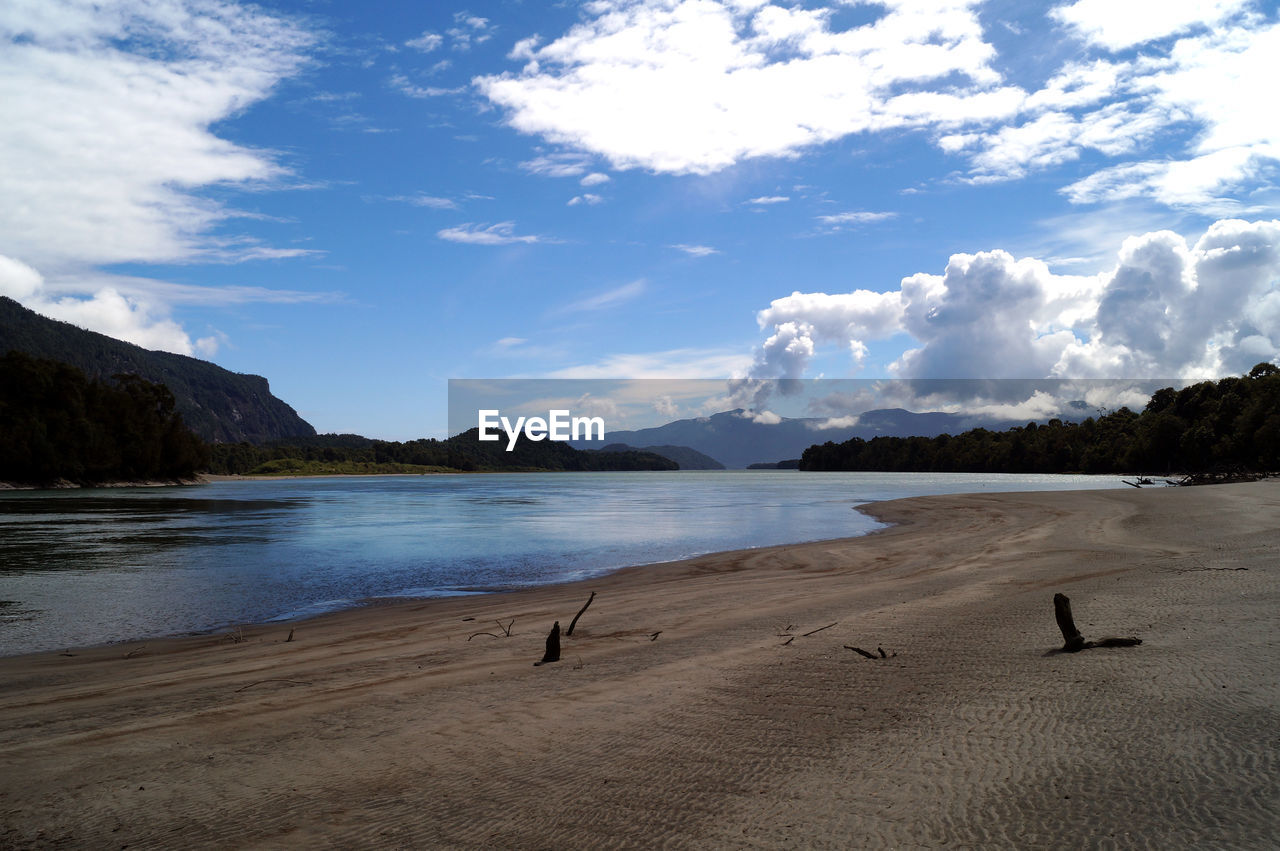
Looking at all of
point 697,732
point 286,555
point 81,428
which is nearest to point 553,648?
point 697,732

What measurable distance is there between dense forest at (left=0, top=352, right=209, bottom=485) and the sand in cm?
9066

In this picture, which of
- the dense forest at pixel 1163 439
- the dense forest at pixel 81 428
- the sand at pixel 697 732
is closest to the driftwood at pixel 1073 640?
the sand at pixel 697 732

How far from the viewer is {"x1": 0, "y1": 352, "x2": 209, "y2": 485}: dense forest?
79.3m

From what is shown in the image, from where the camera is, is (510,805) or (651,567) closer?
(510,805)

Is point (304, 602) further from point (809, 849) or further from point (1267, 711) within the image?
point (1267, 711)

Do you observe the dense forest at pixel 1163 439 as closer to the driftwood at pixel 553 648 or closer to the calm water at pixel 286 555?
the calm water at pixel 286 555

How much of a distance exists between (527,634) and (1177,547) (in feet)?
52.7

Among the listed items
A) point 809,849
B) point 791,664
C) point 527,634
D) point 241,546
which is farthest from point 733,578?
point 241,546

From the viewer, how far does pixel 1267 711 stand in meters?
5.16

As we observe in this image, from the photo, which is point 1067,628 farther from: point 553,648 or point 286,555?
point 286,555

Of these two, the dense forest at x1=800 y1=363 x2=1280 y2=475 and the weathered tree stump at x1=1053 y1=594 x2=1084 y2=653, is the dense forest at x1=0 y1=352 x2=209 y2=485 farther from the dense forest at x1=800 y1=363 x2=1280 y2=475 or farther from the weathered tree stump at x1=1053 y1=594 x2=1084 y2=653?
the dense forest at x1=800 y1=363 x2=1280 y2=475

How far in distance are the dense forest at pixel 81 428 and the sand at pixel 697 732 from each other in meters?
90.7

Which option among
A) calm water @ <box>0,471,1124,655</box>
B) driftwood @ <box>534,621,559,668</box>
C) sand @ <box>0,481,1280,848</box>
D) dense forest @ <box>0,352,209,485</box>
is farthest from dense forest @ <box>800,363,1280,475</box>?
dense forest @ <box>0,352,209,485</box>

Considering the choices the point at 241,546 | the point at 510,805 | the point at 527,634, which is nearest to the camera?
the point at 510,805
